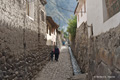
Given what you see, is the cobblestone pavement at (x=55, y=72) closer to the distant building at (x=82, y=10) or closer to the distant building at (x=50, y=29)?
the distant building at (x=50, y=29)

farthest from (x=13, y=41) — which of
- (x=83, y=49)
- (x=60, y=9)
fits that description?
(x=60, y=9)

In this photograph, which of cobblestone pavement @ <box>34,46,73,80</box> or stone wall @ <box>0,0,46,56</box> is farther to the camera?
cobblestone pavement @ <box>34,46,73,80</box>

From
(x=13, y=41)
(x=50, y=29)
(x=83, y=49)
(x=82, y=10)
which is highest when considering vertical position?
(x=82, y=10)

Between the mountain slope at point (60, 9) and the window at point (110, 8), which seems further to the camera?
the mountain slope at point (60, 9)

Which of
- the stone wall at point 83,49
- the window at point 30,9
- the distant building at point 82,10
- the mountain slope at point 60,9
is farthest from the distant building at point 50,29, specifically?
the mountain slope at point 60,9

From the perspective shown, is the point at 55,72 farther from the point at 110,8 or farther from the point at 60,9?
the point at 60,9

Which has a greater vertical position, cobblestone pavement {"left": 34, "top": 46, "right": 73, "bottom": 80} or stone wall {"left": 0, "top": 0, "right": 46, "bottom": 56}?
stone wall {"left": 0, "top": 0, "right": 46, "bottom": 56}

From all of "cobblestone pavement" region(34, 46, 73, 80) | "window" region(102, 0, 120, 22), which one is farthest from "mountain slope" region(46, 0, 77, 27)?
"window" region(102, 0, 120, 22)

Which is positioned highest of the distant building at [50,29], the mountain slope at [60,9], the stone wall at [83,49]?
the mountain slope at [60,9]

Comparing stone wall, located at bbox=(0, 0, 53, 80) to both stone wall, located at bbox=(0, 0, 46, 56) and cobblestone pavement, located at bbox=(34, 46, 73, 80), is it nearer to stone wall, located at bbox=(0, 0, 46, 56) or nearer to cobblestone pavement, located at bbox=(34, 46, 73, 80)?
stone wall, located at bbox=(0, 0, 46, 56)

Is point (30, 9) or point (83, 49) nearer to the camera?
point (30, 9)

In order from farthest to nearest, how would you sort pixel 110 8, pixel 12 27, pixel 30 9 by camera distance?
1. pixel 30 9
2. pixel 12 27
3. pixel 110 8

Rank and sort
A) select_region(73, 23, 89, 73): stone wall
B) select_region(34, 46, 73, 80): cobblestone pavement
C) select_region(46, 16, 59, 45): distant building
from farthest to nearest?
1. select_region(46, 16, 59, 45): distant building
2. select_region(73, 23, 89, 73): stone wall
3. select_region(34, 46, 73, 80): cobblestone pavement

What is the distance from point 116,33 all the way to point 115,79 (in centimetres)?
A: 60
